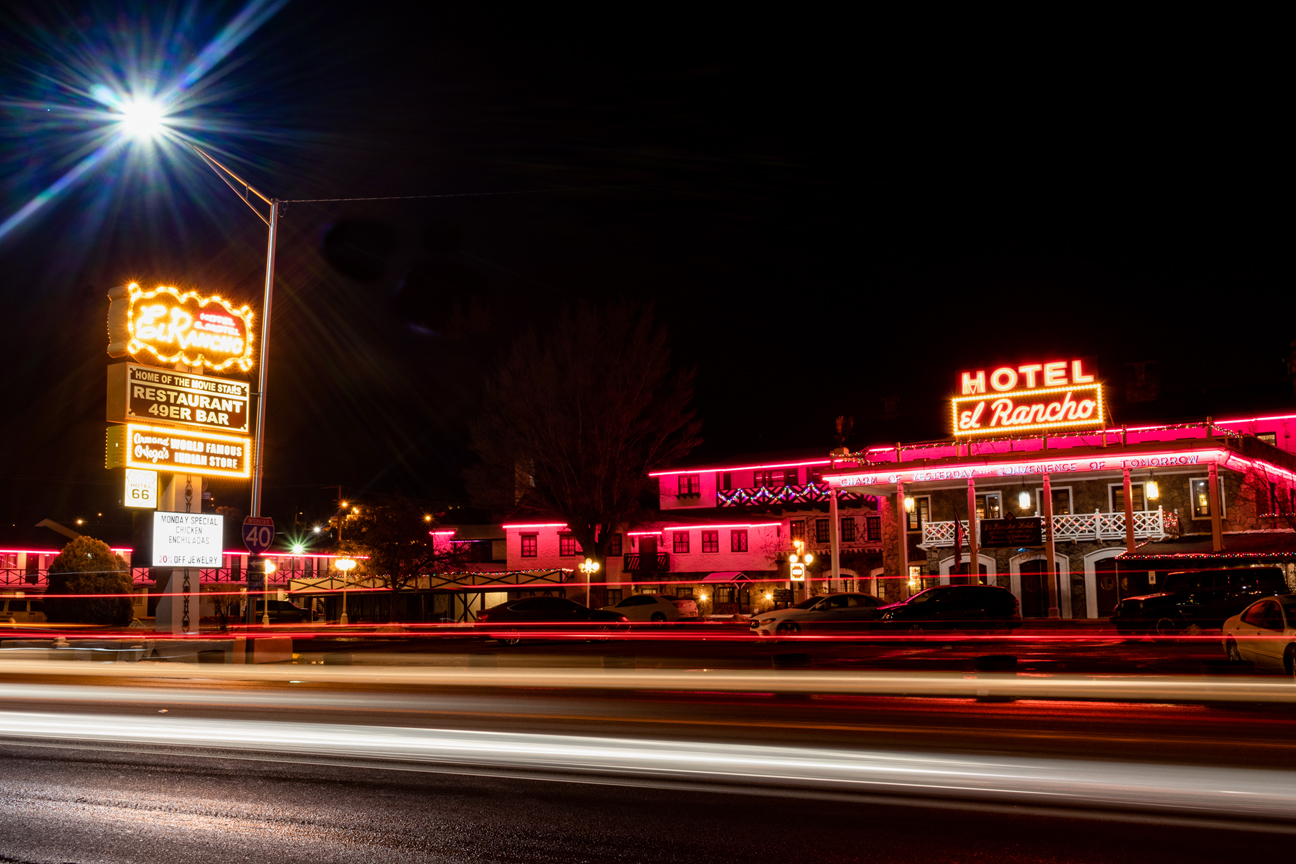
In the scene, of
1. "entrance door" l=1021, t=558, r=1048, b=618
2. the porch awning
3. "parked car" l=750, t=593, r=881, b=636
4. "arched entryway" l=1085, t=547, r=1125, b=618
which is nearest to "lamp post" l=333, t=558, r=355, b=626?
the porch awning

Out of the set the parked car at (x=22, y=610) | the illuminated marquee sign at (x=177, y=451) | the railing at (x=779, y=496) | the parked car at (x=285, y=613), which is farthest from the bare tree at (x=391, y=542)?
the illuminated marquee sign at (x=177, y=451)

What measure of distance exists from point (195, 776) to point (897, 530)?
129ft

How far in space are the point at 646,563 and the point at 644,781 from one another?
46899 mm

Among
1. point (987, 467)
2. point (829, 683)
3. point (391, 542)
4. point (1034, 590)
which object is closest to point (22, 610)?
point (391, 542)

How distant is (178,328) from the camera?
23.8m

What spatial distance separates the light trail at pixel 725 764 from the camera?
6367 millimetres

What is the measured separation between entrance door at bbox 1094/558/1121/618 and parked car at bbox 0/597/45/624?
137ft

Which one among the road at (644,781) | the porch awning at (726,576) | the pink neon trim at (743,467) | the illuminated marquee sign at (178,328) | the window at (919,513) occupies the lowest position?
the road at (644,781)

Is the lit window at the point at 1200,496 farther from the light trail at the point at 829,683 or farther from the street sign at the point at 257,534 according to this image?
the street sign at the point at 257,534

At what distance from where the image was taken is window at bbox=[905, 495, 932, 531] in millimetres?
46562

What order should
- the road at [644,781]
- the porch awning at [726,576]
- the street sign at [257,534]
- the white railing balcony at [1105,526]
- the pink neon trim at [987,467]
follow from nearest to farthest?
the road at [644,781], the street sign at [257,534], the pink neon trim at [987,467], the white railing balcony at [1105,526], the porch awning at [726,576]

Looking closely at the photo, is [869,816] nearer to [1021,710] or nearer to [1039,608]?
[1021,710]

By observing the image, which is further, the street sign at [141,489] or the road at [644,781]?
the street sign at [141,489]

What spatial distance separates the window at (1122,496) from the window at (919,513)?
24.8 feet
